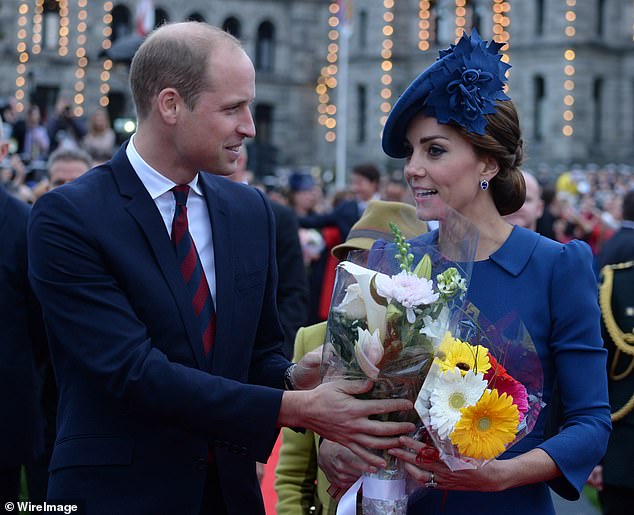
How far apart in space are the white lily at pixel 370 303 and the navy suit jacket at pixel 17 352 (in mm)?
2408

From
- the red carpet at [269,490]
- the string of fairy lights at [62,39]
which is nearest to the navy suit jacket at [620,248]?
the red carpet at [269,490]

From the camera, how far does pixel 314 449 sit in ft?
12.7

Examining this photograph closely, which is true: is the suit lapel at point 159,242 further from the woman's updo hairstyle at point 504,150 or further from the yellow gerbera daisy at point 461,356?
the woman's updo hairstyle at point 504,150

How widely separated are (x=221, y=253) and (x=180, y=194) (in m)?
0.23

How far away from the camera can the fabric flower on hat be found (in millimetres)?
3139

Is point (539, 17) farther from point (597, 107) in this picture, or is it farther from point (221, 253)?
point (221, 253)

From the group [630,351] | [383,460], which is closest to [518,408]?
[383,460]

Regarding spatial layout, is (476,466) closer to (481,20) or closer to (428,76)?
(428,76)

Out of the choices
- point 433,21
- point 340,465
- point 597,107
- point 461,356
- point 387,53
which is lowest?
point 340,465

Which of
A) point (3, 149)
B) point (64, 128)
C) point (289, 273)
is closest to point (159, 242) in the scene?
point (3, 149)

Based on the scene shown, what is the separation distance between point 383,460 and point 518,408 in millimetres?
392

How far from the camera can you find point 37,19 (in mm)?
Answer: 37469

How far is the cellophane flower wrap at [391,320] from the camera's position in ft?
8.68

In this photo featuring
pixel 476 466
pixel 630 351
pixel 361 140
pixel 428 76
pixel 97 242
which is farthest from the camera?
pixel 361 140
